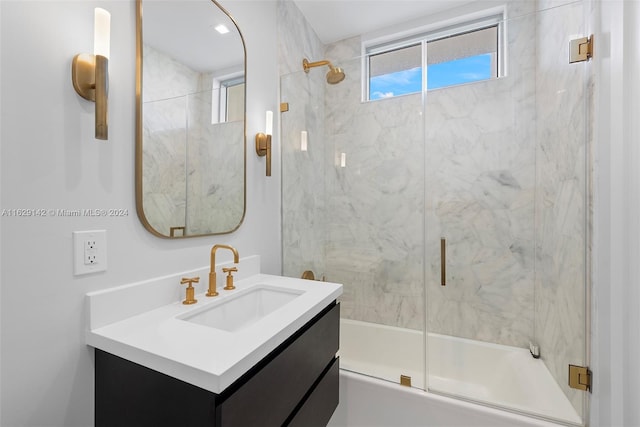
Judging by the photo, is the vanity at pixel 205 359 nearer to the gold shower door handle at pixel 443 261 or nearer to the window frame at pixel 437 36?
the gold shower door handle at pixel 443 261

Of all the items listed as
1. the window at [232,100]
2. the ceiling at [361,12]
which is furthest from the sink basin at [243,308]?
the ceiling at [361,12]

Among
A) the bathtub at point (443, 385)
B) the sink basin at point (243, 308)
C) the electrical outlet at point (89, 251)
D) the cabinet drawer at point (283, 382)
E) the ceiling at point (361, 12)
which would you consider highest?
the ceiling at point (361, 12)

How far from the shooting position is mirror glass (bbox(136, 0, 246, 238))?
1.02 m

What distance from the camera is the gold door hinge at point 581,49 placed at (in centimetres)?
128

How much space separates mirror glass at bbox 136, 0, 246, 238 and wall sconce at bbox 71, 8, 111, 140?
0.50 feet

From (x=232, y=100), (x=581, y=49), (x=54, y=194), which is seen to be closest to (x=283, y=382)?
(x=54, y=194)

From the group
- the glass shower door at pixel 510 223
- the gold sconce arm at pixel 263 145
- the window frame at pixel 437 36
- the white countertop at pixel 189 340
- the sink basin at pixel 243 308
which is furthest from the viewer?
the window frame at pixel 437 36

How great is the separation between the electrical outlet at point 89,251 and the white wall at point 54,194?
Result: 0.05ft

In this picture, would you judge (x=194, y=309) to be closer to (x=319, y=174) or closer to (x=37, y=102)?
(x=37, y=102)

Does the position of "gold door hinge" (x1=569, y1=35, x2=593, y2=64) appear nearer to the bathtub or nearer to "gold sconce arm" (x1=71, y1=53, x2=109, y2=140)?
the bathtub

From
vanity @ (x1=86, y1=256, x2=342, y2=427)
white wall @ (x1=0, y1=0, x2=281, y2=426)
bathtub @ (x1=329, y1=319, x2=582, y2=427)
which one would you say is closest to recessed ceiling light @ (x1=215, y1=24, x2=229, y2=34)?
white wall @ (x1=0, y1=0, x2=281, y2=426)

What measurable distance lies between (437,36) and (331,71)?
2.61 ft

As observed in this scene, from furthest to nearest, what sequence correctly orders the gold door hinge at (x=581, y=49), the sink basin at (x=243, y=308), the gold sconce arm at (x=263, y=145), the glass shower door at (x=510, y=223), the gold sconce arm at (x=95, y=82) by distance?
the gold sconce arm at (x=263, y=145) < the glass shower door at (x=510, y=223) < the gold door hinge at (x=581, y=49) < the sink basin at (x=243, y=308) < the gold sconce arm at (x=95, y=82)

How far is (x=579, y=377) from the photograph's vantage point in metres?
1.32
